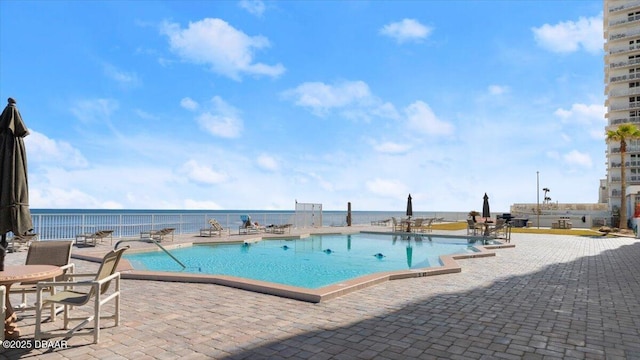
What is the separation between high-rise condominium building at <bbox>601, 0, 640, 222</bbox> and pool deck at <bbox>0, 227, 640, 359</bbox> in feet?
171

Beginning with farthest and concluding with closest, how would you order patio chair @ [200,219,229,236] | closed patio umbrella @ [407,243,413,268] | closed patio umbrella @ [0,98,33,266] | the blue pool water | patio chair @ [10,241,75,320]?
patio chair @ [200,219,229,236], closed patio umbrella @ [407,243,413,268], the blue pool water, patio chair @ [10,241,75,320], closed patio umbrella @ [0,98,33,266]

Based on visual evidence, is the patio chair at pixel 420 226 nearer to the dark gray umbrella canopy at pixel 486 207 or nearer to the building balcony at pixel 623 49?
the dark gray umbrella canopy at pixel 486 207

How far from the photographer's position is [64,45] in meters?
11.8

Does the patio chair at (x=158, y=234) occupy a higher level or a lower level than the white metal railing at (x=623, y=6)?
lower

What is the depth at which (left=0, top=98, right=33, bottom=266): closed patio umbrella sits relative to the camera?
13.9 ft

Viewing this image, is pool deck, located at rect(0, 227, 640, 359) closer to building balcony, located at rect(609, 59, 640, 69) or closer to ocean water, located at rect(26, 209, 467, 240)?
ocean water, located at rect(26, 209, 467, 240)

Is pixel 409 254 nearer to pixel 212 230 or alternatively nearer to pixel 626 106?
pixel 212 230

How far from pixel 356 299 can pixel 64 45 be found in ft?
39.4

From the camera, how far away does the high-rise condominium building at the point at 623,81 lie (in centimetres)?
4816

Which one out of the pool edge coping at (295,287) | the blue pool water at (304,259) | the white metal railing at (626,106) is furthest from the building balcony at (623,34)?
the pool edge coping at (295,287)

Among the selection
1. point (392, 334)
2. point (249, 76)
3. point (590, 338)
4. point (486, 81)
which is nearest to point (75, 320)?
point (392, 334)

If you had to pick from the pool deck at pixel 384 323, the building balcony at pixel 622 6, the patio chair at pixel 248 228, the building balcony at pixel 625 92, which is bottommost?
the patio chair at pixel 248 228

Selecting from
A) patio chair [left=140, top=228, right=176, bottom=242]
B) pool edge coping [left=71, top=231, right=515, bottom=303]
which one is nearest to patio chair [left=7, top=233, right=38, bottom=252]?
patio chair [left=140, top=228, right=176, bottom=242]

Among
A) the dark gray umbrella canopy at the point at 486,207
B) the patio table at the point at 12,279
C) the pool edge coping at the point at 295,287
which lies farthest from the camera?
the dark gray umbrella canopy at the point at 486,207
